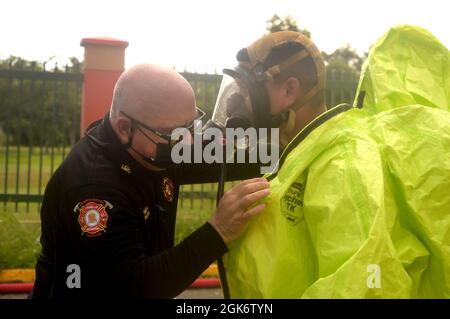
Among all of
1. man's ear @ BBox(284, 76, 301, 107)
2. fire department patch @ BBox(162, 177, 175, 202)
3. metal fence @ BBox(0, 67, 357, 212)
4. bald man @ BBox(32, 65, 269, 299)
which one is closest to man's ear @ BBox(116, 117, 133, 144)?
bald man @ BBox(32, 65, 269, 299)

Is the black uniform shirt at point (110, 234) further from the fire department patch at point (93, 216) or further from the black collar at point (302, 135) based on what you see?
the black collar at point (302, 135)

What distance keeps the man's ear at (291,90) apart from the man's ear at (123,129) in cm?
60

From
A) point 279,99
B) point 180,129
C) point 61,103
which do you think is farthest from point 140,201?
point 61,103

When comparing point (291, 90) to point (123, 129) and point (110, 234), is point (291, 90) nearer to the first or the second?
point (123, 129)

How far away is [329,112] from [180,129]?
0.55m

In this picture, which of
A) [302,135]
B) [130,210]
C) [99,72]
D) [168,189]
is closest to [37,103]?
[99,72]

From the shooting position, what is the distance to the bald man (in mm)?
1731

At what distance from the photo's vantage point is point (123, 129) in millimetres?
2010

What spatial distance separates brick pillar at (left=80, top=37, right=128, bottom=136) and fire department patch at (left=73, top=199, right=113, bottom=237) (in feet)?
13.2

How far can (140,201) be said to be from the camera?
1.95 metres

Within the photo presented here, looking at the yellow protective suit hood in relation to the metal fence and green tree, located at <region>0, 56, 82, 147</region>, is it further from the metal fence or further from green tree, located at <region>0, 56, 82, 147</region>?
green tree, located at <region>0, 56, 82, 147</region>

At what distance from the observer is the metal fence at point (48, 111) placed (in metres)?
6.90

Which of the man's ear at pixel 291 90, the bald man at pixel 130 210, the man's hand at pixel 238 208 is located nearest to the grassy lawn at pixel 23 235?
the bald man at pixel 130 210

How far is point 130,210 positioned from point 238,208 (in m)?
0.40
